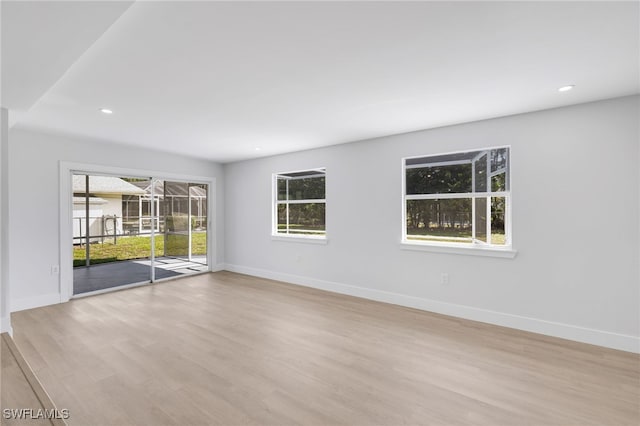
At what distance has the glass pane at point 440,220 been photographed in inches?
149

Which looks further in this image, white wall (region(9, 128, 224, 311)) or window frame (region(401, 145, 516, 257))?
white wall (region(9, 128, 224, 311))

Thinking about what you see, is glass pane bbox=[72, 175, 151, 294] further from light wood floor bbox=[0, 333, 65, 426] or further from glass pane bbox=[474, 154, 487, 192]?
glass pane bbox=[474, 154, 487, 192]

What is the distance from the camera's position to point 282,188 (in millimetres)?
5707

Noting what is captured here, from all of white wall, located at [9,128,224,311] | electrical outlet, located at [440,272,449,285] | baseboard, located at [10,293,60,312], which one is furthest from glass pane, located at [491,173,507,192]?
baseboard, located at [10,293,60,312]

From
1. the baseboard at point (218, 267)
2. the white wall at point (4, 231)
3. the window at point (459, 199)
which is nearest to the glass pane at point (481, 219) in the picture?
the window at point (459, 199)

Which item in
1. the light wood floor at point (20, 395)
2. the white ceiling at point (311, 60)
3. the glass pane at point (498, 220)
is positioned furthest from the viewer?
the glass pane at point (498, 220)

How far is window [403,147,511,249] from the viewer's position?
352cm

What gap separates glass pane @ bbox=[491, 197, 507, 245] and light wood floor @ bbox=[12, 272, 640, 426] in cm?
103

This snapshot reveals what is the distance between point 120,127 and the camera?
3.76 meters

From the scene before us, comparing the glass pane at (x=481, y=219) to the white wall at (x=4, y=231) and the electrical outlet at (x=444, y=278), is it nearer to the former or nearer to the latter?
the electrical outlet at (x=444, y=278)

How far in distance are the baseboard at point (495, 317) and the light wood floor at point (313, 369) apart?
0.11 meters

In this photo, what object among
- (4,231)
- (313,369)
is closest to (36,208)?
(4,231)

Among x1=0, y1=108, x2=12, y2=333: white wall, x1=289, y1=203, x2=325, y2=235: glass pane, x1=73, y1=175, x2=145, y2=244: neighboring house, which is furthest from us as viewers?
x1=73, y1=175, x2=145, y2=244: neighboring house

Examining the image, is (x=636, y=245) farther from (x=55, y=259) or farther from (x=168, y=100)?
(x=55, y=259)
